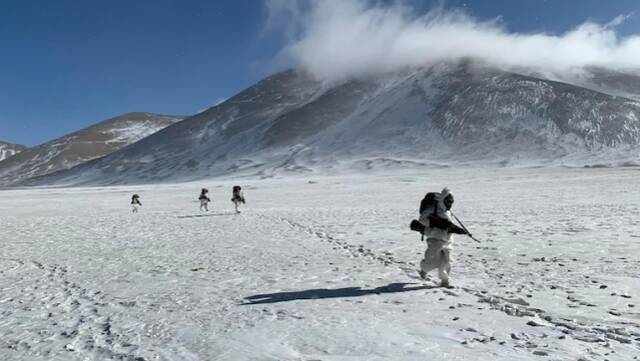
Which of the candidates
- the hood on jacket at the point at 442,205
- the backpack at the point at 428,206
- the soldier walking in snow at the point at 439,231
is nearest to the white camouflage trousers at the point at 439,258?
the soldier walking in snow at the point at 439,231

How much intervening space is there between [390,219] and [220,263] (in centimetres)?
1394

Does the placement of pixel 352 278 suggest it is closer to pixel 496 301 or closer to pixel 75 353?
pixel 496 301

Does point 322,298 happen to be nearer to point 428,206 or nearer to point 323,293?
point 323,293

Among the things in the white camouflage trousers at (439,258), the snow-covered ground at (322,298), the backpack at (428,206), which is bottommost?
the snow-covered ground at (322,298)

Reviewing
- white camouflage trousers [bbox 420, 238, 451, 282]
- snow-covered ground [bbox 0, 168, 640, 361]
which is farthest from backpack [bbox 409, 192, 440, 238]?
snow-covered ground [bbox 0, 168, 640, 361]

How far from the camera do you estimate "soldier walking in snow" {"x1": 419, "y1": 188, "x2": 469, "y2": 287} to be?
1247 cm

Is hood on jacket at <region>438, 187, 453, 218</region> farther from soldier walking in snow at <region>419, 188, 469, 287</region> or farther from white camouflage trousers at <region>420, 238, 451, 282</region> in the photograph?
white camouflage trousers at <region>420, 238, 451, 282</region>

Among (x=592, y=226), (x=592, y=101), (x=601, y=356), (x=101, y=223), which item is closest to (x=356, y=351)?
(x=601, y=356)

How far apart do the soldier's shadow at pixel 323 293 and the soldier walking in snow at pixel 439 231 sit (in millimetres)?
573

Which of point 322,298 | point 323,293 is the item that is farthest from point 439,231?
point 322,298

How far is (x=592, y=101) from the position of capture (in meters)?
184

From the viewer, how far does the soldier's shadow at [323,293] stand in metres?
11.3

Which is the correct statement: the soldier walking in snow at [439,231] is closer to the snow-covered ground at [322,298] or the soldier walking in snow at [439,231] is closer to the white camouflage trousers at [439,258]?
the white camouflage trousers at [439,258]

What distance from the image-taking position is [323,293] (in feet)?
38.6
